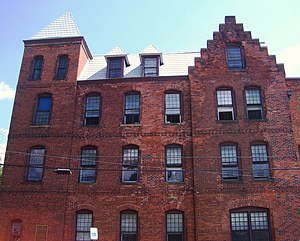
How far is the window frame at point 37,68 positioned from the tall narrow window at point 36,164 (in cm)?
527

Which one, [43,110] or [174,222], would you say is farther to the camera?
[43,110]

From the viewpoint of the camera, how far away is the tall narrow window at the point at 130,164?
2053 centimetres

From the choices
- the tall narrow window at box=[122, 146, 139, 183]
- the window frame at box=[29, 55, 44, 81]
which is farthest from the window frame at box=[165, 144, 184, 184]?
the window frame at box=[29, 55, 44, 81]

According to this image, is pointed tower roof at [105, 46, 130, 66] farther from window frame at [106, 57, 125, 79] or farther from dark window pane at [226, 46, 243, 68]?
dark window pane at [226, 46, 243, 68]

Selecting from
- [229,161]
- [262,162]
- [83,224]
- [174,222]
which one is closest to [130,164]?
[174,222]

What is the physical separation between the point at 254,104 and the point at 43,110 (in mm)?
13442

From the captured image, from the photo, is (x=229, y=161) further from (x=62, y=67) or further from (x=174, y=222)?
(x=62, y=67)

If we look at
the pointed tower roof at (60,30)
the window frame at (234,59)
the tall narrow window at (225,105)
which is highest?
the pointed tower roof at (60,30)

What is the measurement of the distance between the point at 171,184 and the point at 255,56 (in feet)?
31.9

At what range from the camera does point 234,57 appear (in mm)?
22484

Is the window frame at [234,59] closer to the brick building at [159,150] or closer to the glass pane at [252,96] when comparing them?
the brick building at [159,150]

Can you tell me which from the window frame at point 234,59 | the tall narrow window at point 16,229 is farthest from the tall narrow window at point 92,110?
the window frame at point 234,59

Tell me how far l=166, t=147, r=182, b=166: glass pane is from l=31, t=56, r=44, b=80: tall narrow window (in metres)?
10.4

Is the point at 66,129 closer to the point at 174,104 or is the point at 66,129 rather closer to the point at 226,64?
the point at 174,104
